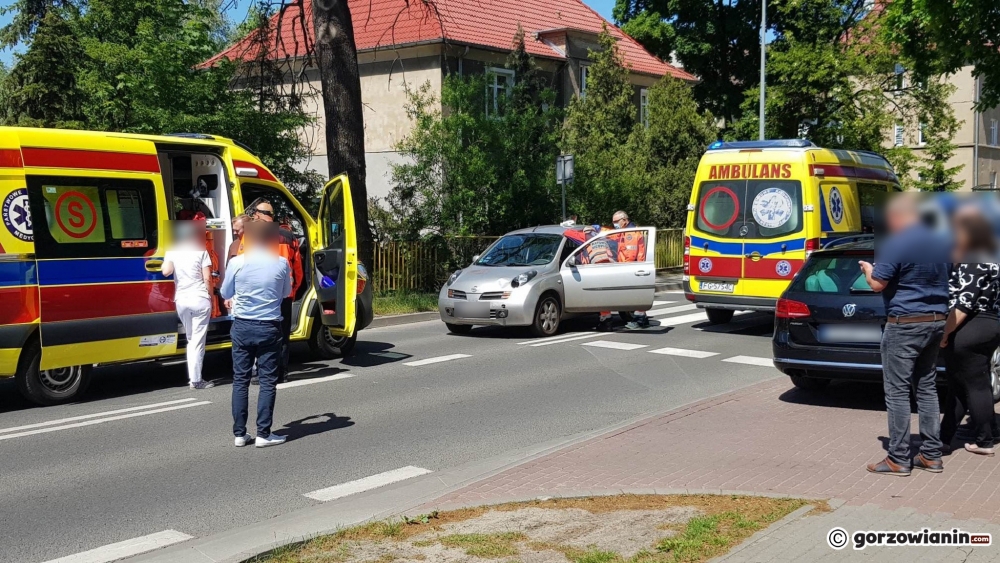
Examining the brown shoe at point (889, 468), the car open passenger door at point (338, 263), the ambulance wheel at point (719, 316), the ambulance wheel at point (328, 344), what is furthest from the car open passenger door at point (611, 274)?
the brown shoe at point (889, 468)

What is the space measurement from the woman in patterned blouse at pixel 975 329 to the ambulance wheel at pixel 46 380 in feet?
26.1

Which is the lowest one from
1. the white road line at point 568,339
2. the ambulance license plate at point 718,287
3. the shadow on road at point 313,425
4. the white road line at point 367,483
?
the white road line at point 568,339

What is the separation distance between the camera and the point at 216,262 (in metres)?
11.2

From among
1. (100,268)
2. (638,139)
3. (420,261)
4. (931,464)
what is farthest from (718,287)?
(638,139)

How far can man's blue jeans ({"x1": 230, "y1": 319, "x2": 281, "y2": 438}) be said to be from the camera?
755cm

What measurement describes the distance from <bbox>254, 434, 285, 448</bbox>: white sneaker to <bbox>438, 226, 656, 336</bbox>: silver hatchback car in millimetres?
6545

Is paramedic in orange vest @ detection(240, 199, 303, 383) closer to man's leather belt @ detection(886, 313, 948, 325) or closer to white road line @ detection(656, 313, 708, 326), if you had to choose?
man's leather belt @ detection(886, 313, 948, 325)

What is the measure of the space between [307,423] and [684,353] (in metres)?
6.09

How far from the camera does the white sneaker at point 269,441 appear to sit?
767 cm

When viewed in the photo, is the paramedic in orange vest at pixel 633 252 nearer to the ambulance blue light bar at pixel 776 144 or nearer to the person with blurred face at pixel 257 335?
the ambulance blue light bar at pixel 776 144

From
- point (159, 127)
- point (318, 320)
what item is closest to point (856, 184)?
point (318, 320)

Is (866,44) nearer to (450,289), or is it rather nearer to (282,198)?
(450,289)

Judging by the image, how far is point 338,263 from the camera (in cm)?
1106

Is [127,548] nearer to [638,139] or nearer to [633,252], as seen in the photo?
[633,252]
